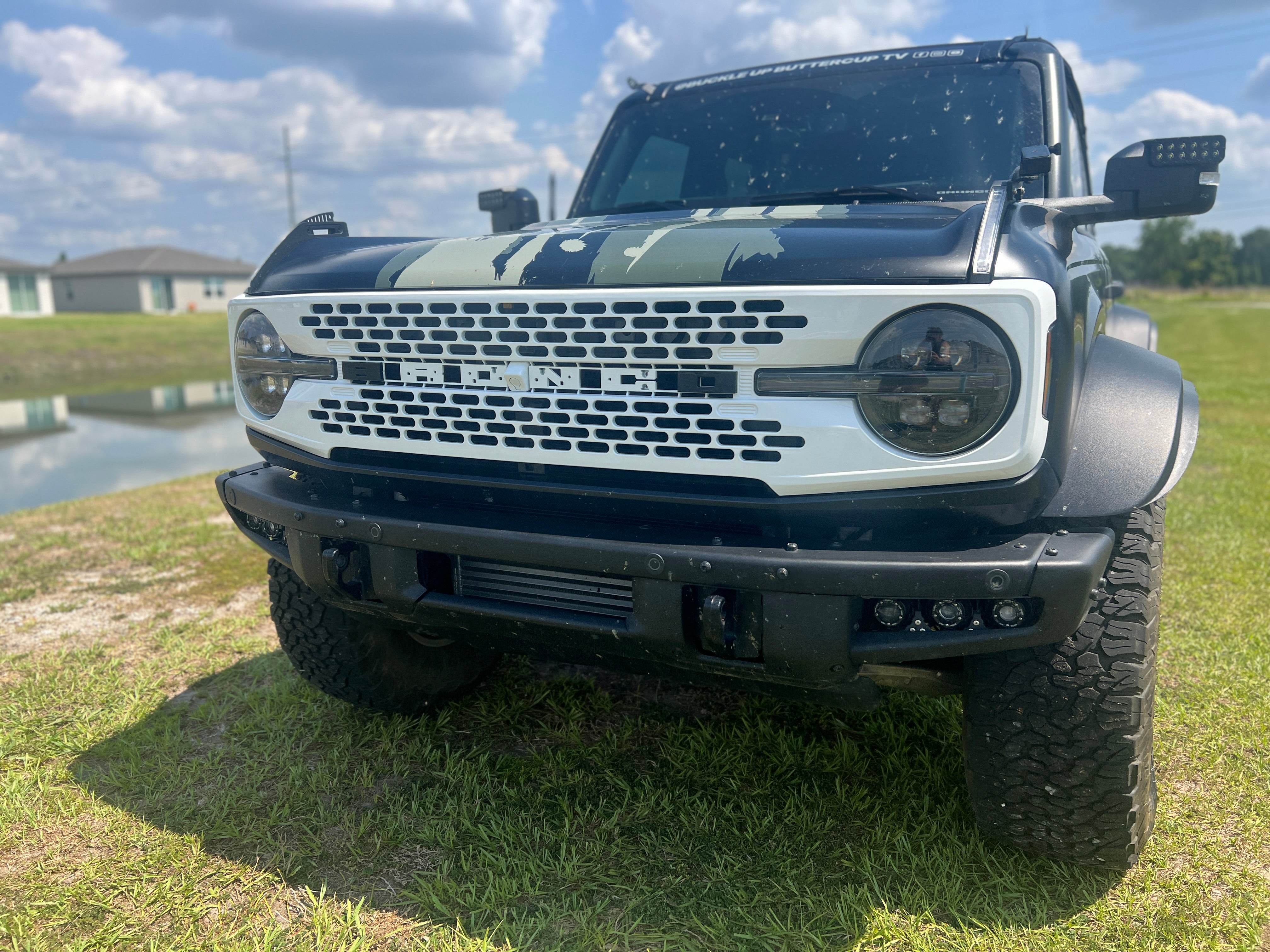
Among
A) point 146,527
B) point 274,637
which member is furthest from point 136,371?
point 274,637

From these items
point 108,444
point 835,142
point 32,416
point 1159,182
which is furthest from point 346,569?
point 32,416

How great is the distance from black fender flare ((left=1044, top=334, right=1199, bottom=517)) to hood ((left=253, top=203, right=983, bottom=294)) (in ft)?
1.70

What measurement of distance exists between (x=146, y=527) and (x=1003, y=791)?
5708 mm

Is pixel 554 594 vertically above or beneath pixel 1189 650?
above

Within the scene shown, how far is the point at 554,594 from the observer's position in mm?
2275

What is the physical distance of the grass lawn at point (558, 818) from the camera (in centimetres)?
225

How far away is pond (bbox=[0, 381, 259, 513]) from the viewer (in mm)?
10109

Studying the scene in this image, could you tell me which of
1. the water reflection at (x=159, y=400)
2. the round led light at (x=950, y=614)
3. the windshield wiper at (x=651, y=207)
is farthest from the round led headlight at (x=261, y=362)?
the water reflection at (x=159, y=400)

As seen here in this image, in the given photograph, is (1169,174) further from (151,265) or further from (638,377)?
(151,265)

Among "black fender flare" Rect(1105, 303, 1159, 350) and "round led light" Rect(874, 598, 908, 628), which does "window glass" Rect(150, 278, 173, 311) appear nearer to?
"black fender flare" Rect(1105, 303, 1159, 350)

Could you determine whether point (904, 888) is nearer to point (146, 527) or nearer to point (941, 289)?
point (941, 289)

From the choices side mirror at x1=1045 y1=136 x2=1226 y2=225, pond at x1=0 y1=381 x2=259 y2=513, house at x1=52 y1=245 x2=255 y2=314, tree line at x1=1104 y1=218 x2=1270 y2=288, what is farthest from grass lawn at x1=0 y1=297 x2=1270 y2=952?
tree line at x1=1104 y1=218 x2=1270 y2=288

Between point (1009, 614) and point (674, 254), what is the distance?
1019mm

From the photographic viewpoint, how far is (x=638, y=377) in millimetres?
2047
